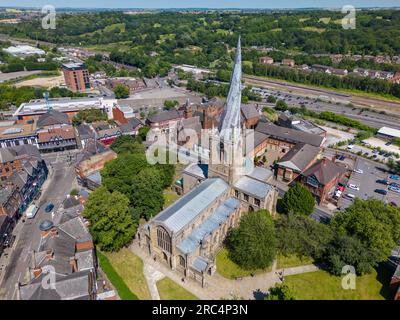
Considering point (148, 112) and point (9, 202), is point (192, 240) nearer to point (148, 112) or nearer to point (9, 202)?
point (9, 202)

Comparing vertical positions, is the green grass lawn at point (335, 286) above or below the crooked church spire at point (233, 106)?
below

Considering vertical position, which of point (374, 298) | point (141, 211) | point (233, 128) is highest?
point (233, 128)

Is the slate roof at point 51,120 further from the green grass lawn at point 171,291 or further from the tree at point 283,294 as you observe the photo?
the tree at point 283,294

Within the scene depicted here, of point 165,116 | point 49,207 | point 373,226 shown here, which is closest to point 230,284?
point 373,226

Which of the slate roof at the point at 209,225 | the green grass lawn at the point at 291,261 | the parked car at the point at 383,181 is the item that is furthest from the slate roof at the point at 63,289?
the parked car at the point at 383,181

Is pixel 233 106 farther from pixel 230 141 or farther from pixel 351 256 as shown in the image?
pixel 351 256

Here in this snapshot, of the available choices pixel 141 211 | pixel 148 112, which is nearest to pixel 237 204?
pixel 141 211
